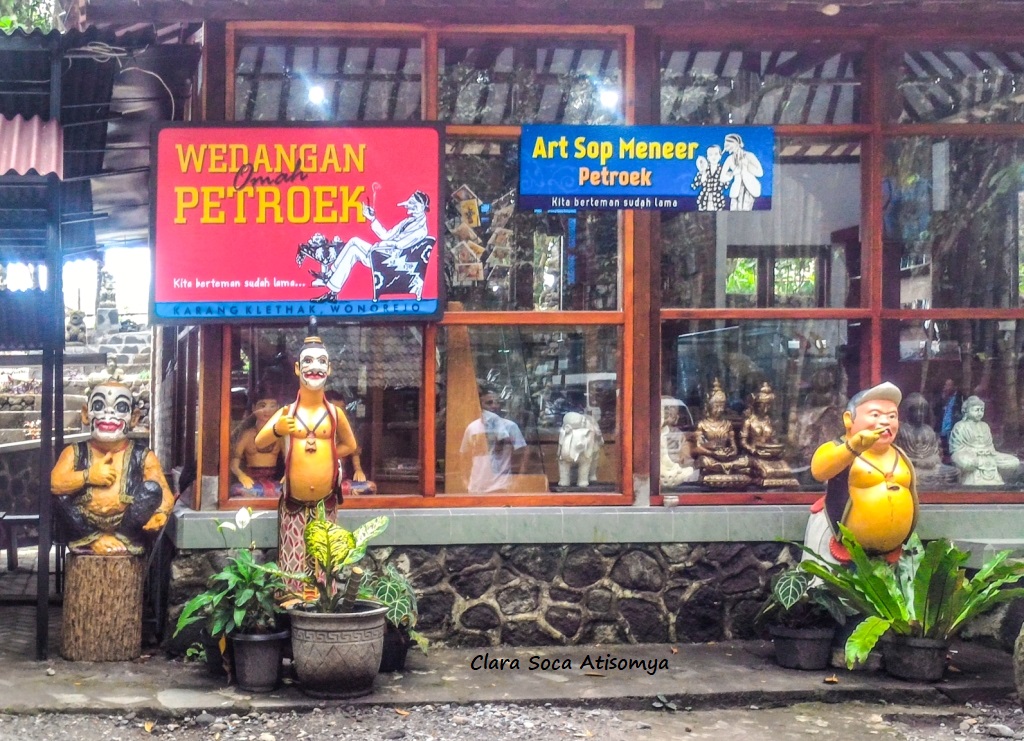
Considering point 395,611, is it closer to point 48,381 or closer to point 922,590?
point 48,381

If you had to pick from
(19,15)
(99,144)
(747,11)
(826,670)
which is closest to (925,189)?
(747,11)

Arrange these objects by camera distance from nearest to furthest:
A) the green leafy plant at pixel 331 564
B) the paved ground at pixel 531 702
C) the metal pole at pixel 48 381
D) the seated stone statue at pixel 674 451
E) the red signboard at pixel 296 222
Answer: the paved ground at pixel 531 702
the green leafy plant at pixel 331 564
the metal pole at pixel 48 381
the red signboard at pixel 296 222
the seated stone statue at pixel 674 451

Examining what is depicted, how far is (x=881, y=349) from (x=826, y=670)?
2203 mm

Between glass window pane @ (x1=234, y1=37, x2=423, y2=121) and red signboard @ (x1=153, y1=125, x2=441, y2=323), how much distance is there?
281 millimetres

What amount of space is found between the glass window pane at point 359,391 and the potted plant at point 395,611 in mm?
888

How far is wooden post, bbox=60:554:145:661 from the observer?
6383 mm

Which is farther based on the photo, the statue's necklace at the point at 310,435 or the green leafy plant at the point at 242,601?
the statue's necklace at the point at 310,435

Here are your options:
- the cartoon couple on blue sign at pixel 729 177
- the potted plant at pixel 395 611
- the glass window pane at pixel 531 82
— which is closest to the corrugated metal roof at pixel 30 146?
the glass window pane at pixel 531 82

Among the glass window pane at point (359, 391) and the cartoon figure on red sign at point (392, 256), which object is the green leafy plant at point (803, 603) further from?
the cartoon figure on red sign at point (392, 256)

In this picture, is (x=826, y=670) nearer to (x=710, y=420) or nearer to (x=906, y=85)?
(x=710, y=420)

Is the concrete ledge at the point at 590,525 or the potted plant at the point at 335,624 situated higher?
the concrete ledge at the point at 590,525

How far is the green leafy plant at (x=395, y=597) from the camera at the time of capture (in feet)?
19.6

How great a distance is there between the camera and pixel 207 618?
19.6 ft

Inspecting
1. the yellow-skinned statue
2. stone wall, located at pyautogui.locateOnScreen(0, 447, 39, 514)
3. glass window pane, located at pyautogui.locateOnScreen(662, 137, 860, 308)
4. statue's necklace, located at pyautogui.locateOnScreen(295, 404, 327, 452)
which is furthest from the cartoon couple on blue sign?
stone wall, located at pyautogui.locateOnScreen(0, 447, 39, 514)
